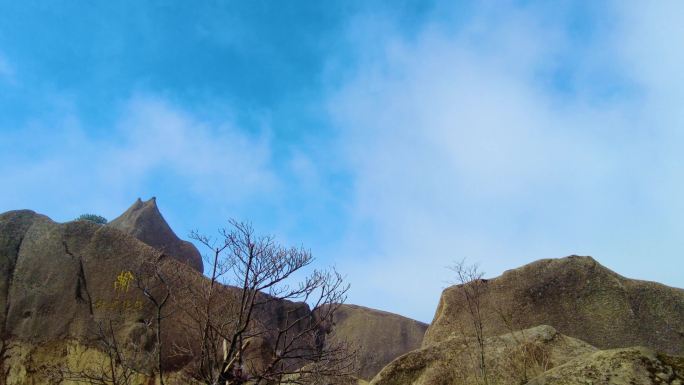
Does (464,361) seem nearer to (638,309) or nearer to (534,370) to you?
(534,370)

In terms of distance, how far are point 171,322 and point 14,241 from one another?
203 inches

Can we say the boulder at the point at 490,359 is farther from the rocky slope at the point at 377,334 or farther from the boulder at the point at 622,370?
the rocky slope at the point at 377,334

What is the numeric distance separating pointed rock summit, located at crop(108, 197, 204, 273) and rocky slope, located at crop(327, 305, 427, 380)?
7.19 metres

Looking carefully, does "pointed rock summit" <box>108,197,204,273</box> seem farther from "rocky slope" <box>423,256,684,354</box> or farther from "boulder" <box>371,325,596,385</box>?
"boulder" <box>371,325,596,385</box>

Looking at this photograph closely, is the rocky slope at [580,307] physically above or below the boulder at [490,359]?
above

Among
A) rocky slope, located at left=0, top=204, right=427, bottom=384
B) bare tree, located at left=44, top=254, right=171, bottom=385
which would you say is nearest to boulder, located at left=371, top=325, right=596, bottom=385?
rocky slope, located at left=0, top=204, right=427, bottom=384

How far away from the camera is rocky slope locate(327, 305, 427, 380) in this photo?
24.4 metres

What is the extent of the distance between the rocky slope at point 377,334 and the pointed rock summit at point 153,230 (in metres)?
7.19

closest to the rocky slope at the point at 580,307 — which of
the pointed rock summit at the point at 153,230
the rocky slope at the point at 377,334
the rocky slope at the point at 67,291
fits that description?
the rocky slope at the point at 67,291

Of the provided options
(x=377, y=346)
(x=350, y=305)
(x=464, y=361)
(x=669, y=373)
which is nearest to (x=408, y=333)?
(x=377, y=346)

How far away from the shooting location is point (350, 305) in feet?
92.3

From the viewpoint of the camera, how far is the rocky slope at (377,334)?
80.1 feet

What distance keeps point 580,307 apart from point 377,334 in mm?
14185

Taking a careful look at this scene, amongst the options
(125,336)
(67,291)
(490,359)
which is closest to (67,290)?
(67,291)
